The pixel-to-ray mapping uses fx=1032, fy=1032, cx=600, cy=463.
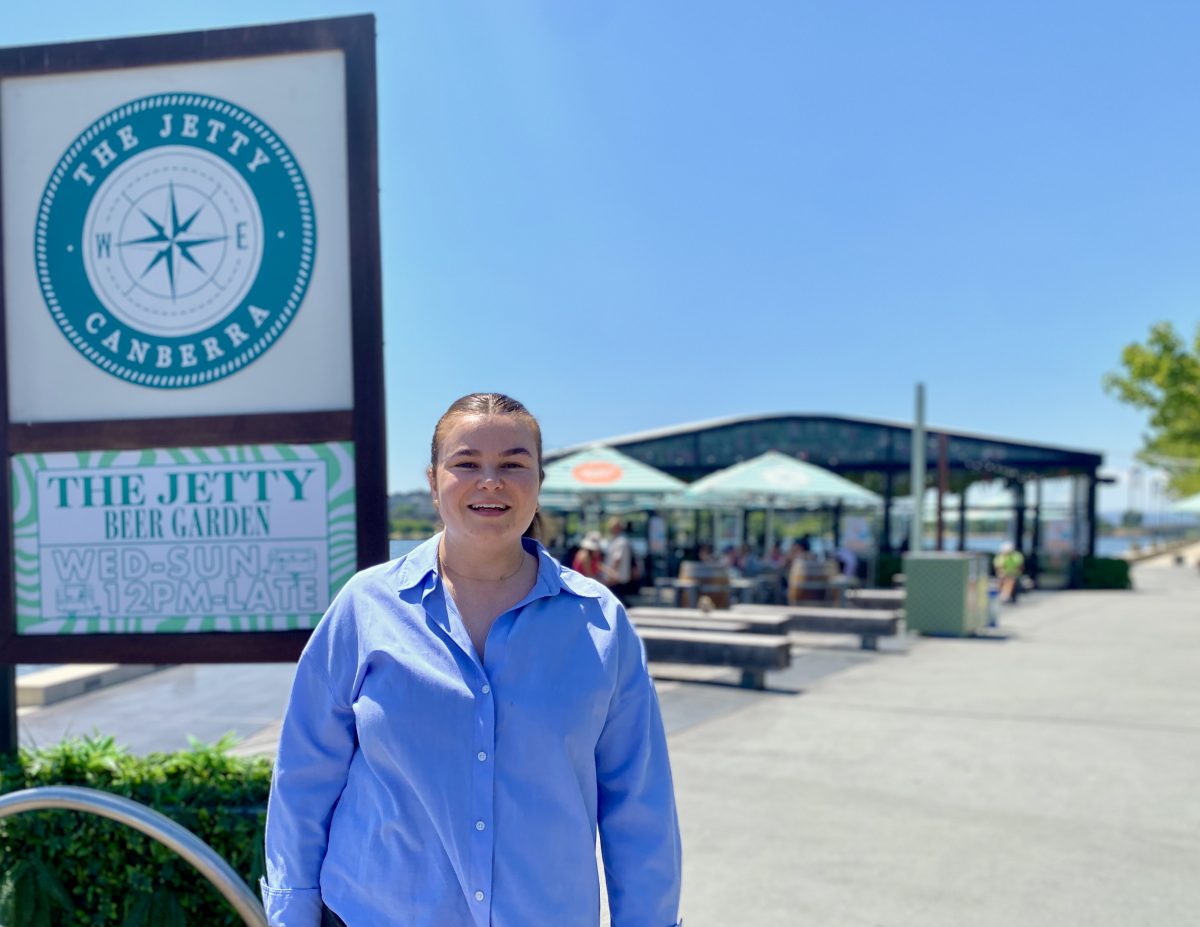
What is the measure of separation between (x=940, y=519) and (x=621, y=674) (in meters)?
14.0

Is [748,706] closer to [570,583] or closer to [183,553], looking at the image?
[183,553]

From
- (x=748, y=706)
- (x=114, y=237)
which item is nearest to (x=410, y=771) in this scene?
(x=114, y=237)

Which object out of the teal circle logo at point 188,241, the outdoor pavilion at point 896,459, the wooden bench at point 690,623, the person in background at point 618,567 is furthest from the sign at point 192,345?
the outdoor pavilion at point 896,459

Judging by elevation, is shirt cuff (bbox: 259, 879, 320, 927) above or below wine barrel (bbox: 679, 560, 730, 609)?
above

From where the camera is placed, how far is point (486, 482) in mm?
1985

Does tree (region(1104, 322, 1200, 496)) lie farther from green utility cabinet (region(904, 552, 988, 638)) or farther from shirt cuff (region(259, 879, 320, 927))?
shirt cuff (region(259, 879, 320, 927))

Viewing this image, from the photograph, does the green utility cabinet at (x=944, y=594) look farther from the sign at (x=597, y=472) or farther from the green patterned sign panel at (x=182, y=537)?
the green patterned sign panel at (x=182, y=537)

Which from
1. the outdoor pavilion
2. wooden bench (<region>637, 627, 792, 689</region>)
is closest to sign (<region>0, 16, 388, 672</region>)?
wooden bench (<region>637, 627, 792, 689</region>)

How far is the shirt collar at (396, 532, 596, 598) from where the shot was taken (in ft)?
6.57

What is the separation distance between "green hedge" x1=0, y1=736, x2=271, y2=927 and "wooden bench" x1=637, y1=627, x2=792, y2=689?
533 centimetres

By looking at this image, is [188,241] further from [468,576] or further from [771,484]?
[771,484]

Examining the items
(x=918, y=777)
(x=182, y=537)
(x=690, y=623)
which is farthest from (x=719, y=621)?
(x=182, y=537)

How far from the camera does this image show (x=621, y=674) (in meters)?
2.00

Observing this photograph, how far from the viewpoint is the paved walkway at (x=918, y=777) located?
414 cm
